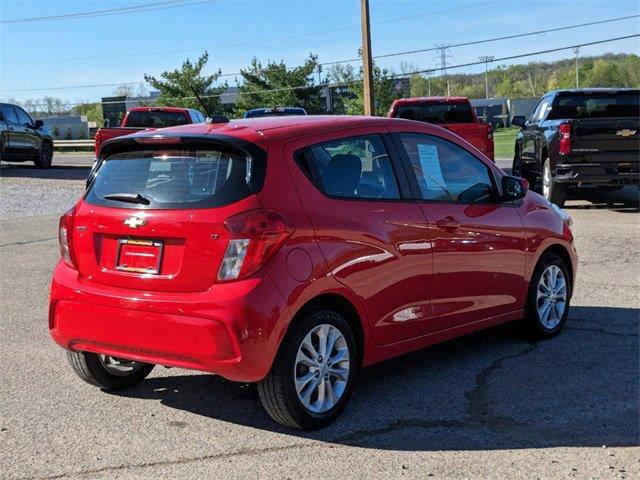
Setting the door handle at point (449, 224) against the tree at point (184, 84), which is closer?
the door handle at point (449, 224)

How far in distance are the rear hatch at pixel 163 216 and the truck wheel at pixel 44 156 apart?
77.7ft

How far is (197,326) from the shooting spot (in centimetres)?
428

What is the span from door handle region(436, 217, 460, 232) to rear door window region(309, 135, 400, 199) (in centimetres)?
39

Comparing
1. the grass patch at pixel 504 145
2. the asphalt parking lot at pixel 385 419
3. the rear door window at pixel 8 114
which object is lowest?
the grass patch at pixel 504 145

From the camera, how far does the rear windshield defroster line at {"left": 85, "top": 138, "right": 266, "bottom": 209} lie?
14.6 feet

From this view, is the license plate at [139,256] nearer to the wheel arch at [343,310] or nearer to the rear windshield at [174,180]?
the rear windshield at [174,180]

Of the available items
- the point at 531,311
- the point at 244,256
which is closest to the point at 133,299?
the point at 244,256

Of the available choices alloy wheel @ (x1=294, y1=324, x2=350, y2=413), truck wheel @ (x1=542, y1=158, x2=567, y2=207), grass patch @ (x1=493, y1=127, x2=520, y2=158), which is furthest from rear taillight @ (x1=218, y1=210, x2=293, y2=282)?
grass patch @ (x1=493, y1=127, x2=520, y2=158)

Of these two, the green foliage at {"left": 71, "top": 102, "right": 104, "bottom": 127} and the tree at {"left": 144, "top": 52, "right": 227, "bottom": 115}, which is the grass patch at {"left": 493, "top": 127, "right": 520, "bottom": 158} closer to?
the tree at {"left": 144, "top": 52, "right": 227, "bottom": 115}

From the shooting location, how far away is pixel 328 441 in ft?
14.6

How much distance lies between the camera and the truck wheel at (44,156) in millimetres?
27203

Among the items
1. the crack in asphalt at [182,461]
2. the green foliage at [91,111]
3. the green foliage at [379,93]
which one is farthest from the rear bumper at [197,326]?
the green foliage at [91,111]

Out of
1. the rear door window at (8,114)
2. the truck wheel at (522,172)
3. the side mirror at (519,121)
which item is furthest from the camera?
the rear door window at (8,114)

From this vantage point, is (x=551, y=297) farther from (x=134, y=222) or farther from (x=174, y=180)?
(x=134, y=222)
